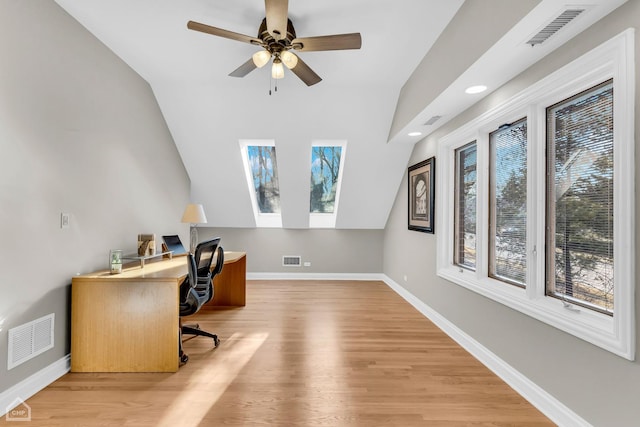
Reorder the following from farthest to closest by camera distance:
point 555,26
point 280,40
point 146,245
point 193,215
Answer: point 193,215 → point 146,245 → point 280,40 → point 555,26

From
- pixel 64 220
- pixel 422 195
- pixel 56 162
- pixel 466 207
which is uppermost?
pixel 56 162

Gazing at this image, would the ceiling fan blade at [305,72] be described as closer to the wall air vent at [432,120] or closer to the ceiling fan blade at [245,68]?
the ceiling fan blade at [245,68]

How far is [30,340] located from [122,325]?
0.55 meters

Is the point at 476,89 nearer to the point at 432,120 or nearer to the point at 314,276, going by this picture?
the point at 432,120

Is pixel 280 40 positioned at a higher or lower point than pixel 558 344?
higher

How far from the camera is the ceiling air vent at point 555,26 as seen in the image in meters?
1.63

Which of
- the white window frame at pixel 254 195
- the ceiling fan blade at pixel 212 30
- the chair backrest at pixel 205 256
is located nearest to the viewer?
the ceiling fan blade at pixel 212 30

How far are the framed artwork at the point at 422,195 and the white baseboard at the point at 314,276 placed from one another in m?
1.95

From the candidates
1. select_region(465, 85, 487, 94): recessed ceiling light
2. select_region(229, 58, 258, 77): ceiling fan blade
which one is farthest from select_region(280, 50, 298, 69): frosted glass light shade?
select_region(465, 85, 487, 94): recessed ceiling light

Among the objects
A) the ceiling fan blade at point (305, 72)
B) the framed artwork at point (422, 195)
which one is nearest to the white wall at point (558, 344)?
the framed artwork at point (422, 195)

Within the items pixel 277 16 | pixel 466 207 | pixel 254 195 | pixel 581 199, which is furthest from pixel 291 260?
pixel 581 199

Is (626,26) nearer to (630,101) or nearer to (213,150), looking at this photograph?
(630,101)

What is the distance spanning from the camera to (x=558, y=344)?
1.94m

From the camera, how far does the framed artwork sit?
3928 millimetres
